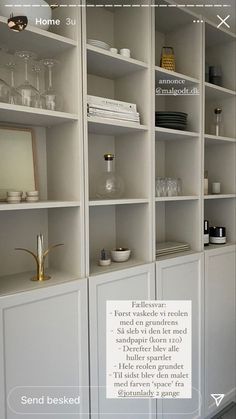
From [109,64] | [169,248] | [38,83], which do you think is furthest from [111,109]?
[169,248]

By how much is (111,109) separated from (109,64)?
0.23 m

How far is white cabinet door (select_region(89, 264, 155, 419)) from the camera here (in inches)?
58.0

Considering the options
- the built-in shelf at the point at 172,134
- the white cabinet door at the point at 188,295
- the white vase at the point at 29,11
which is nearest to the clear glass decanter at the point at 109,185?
the built-in shelf at the point at 172,134

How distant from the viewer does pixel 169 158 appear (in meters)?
2.12

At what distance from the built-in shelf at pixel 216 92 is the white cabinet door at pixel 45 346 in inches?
53.1

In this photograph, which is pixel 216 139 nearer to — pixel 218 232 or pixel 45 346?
pixel 218 232

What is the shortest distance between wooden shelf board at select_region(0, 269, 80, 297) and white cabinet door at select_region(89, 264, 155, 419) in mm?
123

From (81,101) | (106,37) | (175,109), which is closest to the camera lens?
(81,101)

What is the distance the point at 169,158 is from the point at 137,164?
17.2 inches

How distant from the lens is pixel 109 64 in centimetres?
162

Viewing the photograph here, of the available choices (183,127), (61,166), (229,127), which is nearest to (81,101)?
(61,166)

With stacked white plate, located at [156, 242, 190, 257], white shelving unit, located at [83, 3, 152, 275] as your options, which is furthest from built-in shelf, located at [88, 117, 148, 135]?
stacked white plate, located at [156, 242, 190, 257]

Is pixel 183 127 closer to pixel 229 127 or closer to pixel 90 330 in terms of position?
pixel 229 127

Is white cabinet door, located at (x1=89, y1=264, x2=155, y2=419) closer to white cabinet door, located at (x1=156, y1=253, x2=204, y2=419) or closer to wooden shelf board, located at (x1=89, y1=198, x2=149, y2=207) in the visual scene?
white cabinet door, located at (x1=156, y1=253, x2=204, y2=419)
